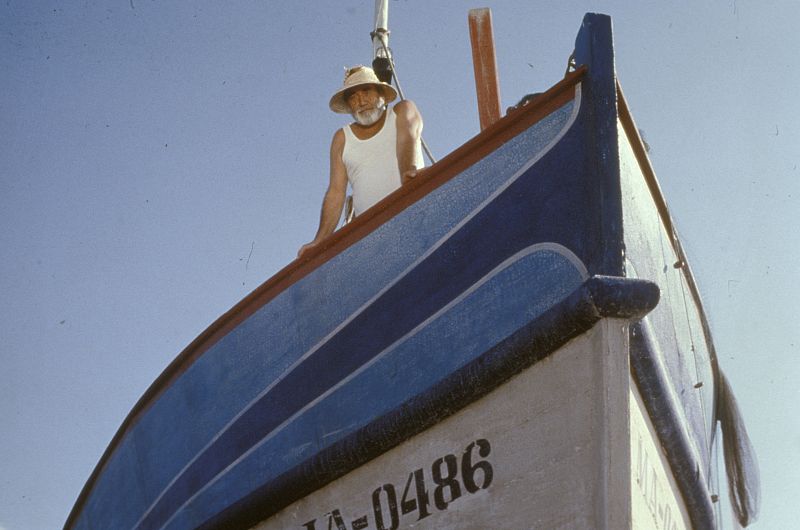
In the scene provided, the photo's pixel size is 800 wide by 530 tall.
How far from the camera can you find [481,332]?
3951 millimetres

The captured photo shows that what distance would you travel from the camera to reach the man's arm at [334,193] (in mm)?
5262

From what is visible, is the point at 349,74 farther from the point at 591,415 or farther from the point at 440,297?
the point at 591,415

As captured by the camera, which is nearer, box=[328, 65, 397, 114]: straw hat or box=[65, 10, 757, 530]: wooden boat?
box=[65, 10, 757, 530]: wooden boat

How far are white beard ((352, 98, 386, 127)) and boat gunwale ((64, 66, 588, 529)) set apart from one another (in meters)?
0.94

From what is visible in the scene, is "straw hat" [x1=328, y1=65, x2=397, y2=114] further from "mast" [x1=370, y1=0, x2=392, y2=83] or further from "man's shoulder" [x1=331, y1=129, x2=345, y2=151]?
"mast" [x1=370, y1=0, x2=392, y2=83]

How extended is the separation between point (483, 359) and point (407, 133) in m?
1.48

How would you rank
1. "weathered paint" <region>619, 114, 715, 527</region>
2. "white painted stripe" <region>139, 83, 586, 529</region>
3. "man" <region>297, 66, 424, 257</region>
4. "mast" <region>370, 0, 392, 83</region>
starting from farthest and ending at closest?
"mast" <region>370, 0, 392, 83</region> < "man" <region>297, 66, 424, 257</region> < "weathered paint" <region>619, 114, 715, 527</region> < "white painted stripe" <region>139, 83, 586, 529</region>

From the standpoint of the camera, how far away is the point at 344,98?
5348mm

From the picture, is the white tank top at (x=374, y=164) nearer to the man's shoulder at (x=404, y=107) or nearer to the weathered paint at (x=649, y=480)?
the man's shoulder at (x=404, y=107)

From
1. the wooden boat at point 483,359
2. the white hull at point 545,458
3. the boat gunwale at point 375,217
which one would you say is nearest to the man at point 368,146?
the boat gunwale at point 375,217

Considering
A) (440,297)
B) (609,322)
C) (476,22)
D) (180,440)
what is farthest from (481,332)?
(476,22)

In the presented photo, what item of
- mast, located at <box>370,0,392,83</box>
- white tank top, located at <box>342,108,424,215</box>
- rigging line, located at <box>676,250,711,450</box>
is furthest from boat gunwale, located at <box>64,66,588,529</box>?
mast, located at <box>370,0,392,83</box>

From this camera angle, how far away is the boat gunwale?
4.02 m

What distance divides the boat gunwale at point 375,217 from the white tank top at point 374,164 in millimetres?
641
